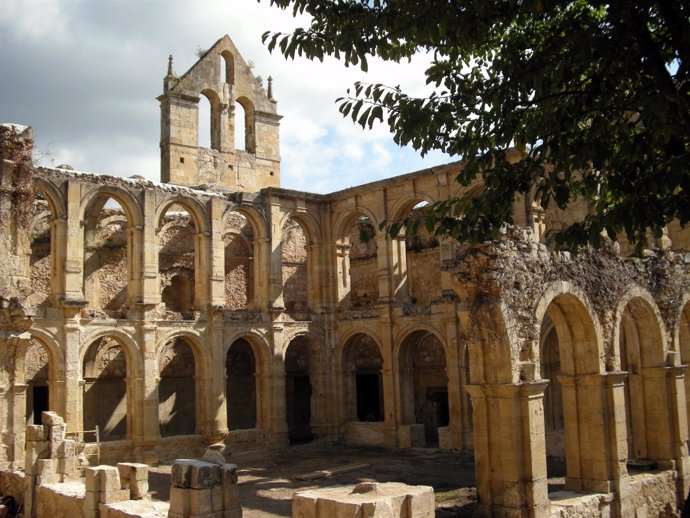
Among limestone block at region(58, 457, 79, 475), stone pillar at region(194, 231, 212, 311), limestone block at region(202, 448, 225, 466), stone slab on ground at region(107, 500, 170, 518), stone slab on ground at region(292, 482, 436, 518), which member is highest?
stone pillar at region(194, 231, 212, 311)

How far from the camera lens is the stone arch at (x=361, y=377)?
25.8 meters

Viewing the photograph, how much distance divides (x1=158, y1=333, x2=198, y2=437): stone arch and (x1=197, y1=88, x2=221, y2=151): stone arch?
7.87 metres

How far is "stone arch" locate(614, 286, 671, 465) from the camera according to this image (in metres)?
17.4

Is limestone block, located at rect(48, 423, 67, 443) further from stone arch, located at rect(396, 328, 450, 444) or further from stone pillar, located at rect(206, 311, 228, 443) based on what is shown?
stone arch, located at rect(396, 328, 450, 444)

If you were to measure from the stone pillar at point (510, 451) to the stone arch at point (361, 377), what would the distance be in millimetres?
12004

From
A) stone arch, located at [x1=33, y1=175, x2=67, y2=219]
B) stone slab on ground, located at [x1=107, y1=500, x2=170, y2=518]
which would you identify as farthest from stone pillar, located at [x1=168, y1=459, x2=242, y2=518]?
stone arch, located at [x1=33, y1=175, x2=67, y2=219]

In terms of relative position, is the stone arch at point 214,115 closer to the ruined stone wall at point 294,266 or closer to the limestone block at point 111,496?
the ruined stone wall at point 294,266

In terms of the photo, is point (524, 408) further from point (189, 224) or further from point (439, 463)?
point (189, 224)

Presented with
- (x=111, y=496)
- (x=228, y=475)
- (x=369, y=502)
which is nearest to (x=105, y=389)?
(x=111, y=496)

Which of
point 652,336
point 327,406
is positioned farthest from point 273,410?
point 652,336

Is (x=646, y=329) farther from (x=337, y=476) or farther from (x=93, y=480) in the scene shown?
(x=93, y=480)

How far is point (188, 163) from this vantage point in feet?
92.8

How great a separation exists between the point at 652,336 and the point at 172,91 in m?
18.6

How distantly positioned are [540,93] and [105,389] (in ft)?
66.4
